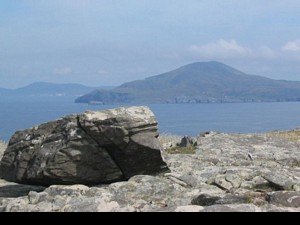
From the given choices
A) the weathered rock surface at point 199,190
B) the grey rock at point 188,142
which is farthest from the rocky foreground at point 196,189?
the grey rock at point 188,142

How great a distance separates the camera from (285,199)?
8719 millimetres

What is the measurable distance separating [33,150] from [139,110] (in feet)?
15.3

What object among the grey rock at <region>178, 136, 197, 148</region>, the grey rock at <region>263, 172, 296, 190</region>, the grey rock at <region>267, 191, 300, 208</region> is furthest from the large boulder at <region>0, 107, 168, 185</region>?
the grey rock at <region>178, 136, 197, 148</region>

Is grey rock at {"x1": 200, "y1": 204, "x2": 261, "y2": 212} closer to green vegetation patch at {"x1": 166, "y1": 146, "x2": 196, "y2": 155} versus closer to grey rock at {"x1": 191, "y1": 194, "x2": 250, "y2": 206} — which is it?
grey rock at {"x1": 191, "y1": 194, "x2": 250, "y2": 206}

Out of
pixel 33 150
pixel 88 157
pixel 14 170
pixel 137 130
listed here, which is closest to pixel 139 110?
pixel 137 130

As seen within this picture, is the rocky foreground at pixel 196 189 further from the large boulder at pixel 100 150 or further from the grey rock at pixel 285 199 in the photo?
the large boulder at pixel 100 150

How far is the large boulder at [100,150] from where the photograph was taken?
15.4 meters

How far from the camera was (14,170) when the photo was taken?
1730 centimetres

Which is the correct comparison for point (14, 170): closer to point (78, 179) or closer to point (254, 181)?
point (78, 179)

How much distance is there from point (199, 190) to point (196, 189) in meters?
0.24

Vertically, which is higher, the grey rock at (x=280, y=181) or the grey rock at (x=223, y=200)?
the grey rock at (x=223, y=200)

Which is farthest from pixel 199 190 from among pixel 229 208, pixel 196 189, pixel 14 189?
pixel 14 189

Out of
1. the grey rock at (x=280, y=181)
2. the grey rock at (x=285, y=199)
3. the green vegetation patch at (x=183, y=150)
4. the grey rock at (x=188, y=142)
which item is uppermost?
the grey rock at (x=285, y=199)
